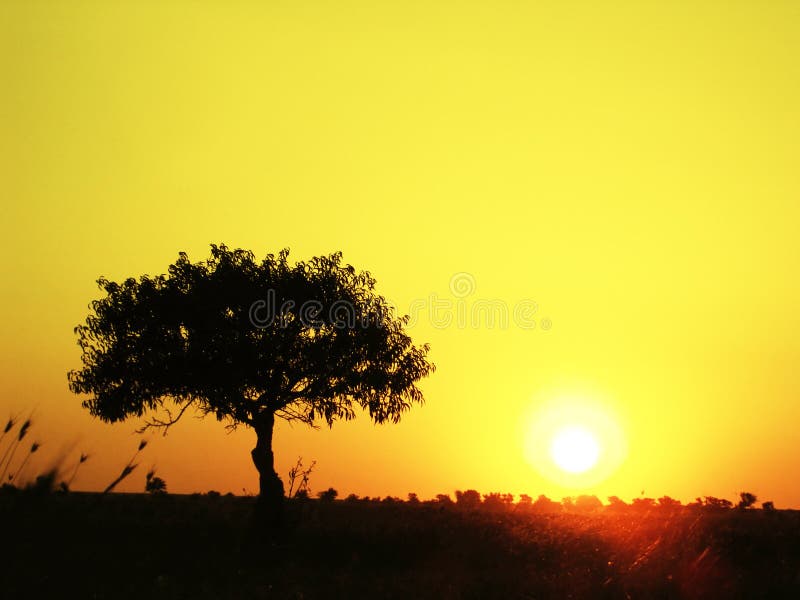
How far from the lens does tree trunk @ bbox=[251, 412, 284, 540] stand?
29.2m

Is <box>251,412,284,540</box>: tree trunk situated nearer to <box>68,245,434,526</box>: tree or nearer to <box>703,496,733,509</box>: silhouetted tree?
<box>68,245,434,526</box>: tree

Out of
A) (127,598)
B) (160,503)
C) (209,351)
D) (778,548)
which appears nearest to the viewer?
(127,598)

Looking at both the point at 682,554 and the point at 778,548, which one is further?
the point at 778,548

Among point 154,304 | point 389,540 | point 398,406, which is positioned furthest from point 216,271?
point 389,540

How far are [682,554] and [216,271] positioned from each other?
20.7m

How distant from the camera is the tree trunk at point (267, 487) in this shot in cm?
2925

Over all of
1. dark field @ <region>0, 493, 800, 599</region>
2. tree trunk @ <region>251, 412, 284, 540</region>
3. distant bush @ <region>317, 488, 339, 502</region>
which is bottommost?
dark field @ <region>0, 493, 800, 599</region>

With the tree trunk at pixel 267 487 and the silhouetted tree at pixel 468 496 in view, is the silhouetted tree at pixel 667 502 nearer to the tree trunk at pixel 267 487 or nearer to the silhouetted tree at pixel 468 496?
the silhouetted tree at pixel 468 496

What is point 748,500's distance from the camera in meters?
55.7

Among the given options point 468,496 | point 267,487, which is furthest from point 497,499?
point 267,487

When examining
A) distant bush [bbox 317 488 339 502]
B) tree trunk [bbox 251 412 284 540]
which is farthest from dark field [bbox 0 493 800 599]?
distant bush [bbox 317 488 339 502]

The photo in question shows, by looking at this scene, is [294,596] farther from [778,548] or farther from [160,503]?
[160,503]

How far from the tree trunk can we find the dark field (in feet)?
2.55

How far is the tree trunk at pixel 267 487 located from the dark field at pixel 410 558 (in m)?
0.78
